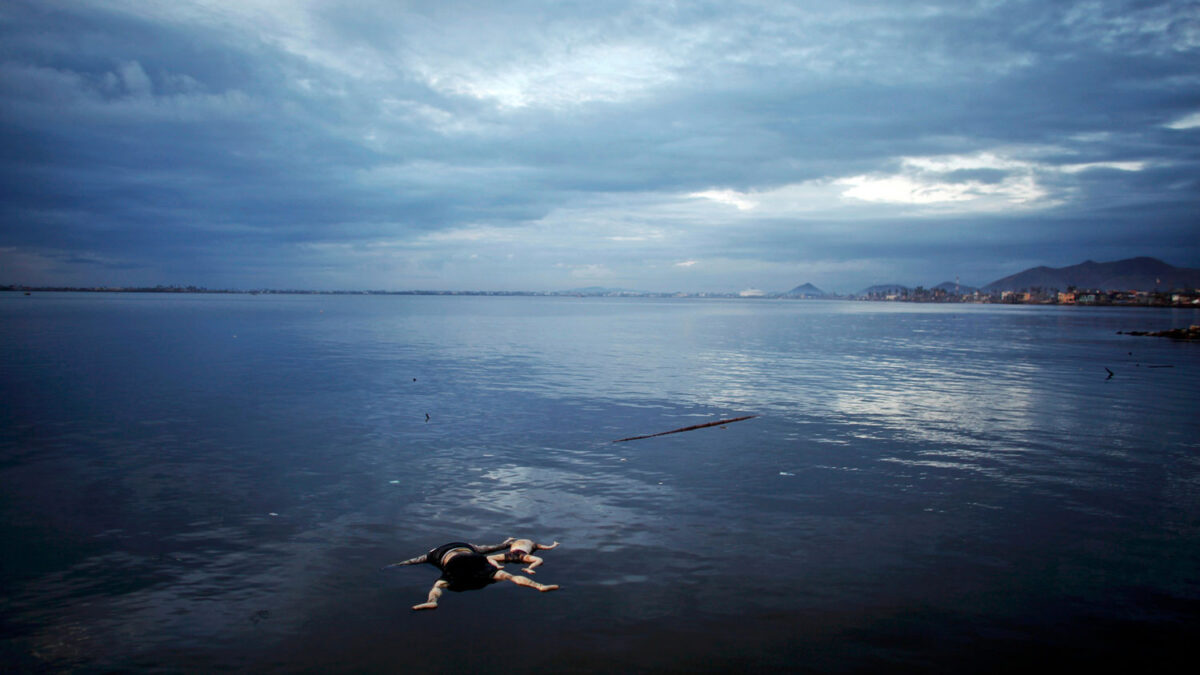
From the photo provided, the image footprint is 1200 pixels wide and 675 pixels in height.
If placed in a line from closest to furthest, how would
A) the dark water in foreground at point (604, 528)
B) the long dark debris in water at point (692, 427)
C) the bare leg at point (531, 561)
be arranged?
1. the dark water in foreground at point (604, 528)
2. the bare leg at point (531, 561)
3. the long dark debris in water at point (692, 427)

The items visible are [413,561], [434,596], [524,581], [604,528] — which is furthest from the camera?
[604,528]

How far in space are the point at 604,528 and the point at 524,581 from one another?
10.1 feet

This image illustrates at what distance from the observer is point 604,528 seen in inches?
566

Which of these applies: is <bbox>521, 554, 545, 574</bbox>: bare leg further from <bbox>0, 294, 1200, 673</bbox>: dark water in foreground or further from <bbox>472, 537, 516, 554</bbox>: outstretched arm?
<bbox>472, 537, 516, 554</bbox>: outstretched arm

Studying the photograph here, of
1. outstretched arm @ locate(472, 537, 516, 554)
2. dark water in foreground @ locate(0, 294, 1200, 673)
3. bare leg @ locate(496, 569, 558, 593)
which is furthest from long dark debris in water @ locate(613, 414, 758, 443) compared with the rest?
bare leg @ locate(496, 569, 558, 593)

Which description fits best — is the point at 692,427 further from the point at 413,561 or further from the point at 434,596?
the point at 434,596

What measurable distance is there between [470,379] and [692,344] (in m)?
33.8

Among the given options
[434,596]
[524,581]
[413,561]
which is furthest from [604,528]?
[434,596]

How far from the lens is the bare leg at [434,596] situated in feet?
35.5

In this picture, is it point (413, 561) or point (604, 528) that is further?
point (604, 528)

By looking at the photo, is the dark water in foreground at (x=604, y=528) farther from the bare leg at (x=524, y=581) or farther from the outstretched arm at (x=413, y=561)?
the outstretched arm at (x=413, y=561)

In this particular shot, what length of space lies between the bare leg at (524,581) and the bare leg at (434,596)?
39.4 inches

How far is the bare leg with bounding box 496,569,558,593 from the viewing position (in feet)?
37.6

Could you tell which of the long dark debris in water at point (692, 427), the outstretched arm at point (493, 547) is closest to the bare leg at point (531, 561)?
the outstretched arm at point (493, 547)
